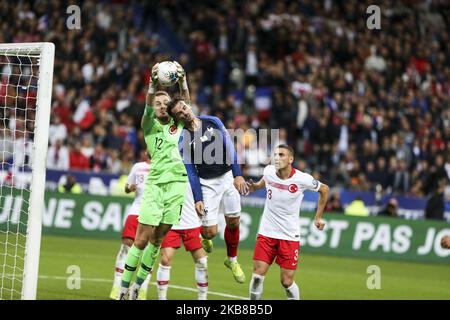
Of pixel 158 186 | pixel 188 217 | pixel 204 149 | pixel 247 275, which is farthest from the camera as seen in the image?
pixel 247 275

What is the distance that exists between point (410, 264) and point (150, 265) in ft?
36.7

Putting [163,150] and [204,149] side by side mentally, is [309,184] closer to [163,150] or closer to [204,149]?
[204,149]

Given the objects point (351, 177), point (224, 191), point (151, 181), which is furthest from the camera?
point (351, 177)

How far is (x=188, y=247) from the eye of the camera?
13023 millimetres

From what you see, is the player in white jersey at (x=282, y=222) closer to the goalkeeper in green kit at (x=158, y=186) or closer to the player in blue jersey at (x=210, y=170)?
the player in blue jersey at (x=210, y=170)

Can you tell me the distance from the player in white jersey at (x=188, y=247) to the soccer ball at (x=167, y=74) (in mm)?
2091

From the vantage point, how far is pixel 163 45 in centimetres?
3067

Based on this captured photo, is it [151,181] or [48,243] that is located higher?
[151,181]

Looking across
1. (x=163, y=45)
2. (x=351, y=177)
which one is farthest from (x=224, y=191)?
(x=163, y=45)

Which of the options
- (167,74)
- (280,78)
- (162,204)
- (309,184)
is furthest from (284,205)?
(280,78)

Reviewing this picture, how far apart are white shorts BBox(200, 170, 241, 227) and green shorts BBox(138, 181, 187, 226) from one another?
3.69ft

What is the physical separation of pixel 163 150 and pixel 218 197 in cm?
148

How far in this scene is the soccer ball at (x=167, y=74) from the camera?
1143cm
